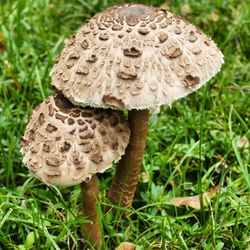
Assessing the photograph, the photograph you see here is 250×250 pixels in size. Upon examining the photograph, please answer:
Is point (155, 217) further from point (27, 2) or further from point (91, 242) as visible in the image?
point (27, 2)

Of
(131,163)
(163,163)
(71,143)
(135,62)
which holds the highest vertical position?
(135,62)

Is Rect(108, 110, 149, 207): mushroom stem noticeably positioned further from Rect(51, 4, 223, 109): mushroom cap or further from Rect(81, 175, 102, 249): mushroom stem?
Rect(51, 4, 223, 109): mushroom cap

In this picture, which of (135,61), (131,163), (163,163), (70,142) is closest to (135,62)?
(135,61)

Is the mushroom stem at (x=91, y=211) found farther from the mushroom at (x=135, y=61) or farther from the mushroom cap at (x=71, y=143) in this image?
the mushroom at (x=135, y=61)

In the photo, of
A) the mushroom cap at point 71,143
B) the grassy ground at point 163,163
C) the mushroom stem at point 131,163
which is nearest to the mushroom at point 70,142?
the mushroom cap at point 71,143

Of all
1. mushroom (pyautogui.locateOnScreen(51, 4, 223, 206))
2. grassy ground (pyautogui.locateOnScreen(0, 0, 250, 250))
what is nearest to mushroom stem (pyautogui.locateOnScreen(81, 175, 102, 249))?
grassy ground (pyautogui.locateOnScreen(0, 0, 250, 250))

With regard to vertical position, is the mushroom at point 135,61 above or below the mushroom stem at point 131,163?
above

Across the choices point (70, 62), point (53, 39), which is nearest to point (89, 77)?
point (70, 62)

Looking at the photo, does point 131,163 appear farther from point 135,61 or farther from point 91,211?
point 135,61
